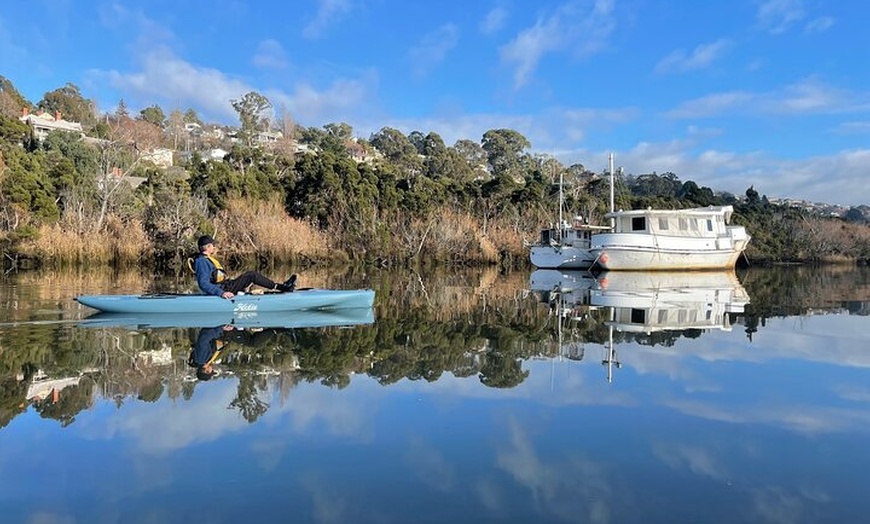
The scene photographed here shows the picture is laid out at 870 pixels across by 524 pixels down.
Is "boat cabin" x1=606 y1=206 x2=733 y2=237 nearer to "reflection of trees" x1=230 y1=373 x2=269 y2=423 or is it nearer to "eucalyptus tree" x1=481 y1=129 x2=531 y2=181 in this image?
"reflection of trees" x1=230 y1=373 x2=269 y2=423

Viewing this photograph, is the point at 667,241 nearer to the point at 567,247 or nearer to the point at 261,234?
the point at 567,247

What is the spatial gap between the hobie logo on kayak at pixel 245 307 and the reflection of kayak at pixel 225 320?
0.20 feet

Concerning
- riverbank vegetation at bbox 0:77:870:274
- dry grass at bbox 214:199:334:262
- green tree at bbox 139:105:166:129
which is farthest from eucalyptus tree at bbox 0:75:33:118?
dry grass at bbox 214:199:334:262

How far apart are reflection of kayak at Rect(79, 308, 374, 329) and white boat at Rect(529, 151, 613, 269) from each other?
1878 centimetres

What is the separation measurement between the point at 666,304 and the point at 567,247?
1466cm

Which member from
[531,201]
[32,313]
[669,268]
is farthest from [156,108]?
[32,313]

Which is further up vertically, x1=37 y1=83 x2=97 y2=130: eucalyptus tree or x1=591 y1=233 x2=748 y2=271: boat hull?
x1=37 y1=83 x2=97 y2=130: eucalyptus tree

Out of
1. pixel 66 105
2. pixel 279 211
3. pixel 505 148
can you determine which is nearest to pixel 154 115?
pixel 66 105

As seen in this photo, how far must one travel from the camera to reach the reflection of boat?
1044 centimetres

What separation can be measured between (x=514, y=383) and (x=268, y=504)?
10.5ft

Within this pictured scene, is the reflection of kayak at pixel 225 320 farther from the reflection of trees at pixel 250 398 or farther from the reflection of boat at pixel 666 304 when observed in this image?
the reflection of boat at pixel 666 304

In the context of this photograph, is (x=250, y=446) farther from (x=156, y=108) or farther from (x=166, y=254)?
(x=156, y=108)

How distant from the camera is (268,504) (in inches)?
133

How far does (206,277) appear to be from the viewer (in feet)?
32.7
